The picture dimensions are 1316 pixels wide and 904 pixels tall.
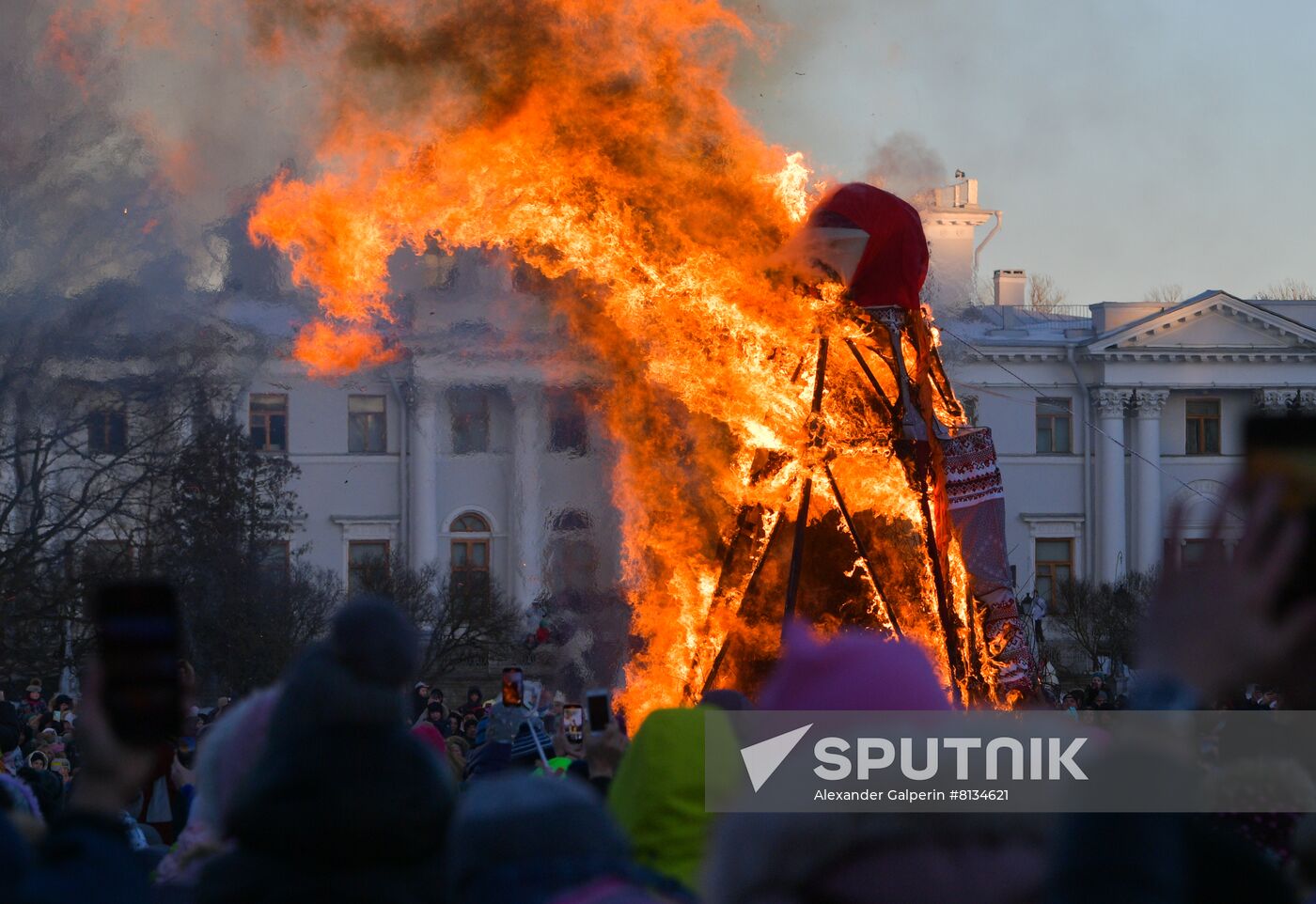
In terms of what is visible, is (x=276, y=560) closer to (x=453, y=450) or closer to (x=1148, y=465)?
(x=453, y=450)

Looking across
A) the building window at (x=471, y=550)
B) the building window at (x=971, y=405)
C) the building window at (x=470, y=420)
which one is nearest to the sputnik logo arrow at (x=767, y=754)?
the building window at (x=470, y=420)

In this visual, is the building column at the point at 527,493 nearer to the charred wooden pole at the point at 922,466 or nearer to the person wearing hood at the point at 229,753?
the charred wooden pole at the point at 922,466

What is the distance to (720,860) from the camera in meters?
2.94

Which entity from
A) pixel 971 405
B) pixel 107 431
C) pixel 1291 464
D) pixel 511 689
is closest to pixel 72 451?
pixel 107 431

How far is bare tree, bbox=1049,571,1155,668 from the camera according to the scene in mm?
34594

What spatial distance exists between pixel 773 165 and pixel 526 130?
1987 mm

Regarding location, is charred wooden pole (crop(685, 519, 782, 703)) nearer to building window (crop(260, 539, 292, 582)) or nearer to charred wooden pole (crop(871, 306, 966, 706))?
charred wooden pole (crop(871, 306, 966, 706))

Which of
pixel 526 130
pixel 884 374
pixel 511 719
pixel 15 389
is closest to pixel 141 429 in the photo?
pixel 15 389

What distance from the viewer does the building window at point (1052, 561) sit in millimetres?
46250

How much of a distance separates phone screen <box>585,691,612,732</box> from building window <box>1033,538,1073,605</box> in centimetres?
4068

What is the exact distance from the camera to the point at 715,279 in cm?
1345

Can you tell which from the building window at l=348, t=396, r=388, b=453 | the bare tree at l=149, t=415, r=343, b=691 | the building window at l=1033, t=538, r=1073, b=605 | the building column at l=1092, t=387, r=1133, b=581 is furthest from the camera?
the building column at l=1092, t=387, r=1133, b=581

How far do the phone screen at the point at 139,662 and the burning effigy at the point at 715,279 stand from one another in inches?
356

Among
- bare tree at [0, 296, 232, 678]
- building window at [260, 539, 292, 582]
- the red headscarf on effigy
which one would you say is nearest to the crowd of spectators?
the red headscarf on effigy
